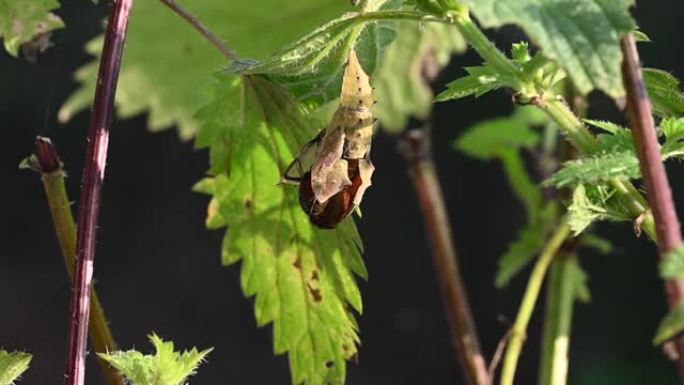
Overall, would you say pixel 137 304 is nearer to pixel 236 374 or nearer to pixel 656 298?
pixel 236 374

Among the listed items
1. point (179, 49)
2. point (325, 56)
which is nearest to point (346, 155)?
point (325, 56)

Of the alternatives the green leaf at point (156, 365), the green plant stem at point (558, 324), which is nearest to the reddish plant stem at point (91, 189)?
the green leaf at point (156, 365)

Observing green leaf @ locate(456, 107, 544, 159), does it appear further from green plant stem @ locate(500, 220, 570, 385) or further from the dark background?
the dark background

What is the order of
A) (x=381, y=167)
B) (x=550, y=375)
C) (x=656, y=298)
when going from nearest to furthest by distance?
(x=550, y=375) → (x=656, y=298) → (x=381, y=167)

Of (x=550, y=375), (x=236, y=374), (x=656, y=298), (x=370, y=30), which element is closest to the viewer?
(x=370, y=30)

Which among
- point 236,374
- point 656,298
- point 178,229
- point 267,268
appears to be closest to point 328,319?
point 267,268

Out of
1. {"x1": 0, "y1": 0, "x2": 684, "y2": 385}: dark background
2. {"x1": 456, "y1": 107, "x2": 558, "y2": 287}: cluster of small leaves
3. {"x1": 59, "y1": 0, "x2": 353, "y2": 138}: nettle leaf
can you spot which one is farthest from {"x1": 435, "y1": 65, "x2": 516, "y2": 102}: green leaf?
{"x1": 0, "y1": 0, "x2": 684, "y2": 385}: dark background

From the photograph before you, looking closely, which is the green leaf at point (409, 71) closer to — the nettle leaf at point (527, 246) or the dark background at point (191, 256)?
the nettle leaf at point (527, 246)

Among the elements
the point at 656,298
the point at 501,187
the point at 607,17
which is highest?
the point at 607,17
